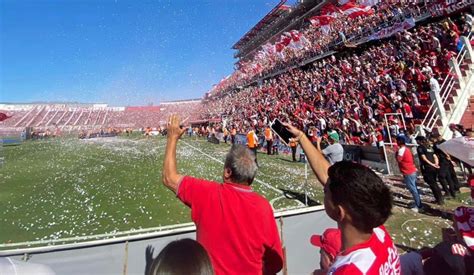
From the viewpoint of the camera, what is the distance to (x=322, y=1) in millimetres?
43406

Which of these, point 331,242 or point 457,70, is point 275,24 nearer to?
point 457,70

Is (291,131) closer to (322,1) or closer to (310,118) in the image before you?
(310,118)

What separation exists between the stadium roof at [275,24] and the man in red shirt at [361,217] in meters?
44.9

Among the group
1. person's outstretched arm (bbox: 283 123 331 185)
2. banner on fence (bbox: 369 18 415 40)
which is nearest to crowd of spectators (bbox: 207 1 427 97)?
banner on fence (bbox: 369 18 415 40)

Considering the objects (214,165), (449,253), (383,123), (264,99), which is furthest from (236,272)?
(264,99)

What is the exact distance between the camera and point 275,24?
60.9 metres

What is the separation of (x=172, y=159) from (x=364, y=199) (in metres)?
1.60

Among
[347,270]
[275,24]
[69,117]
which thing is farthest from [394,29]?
[69,117]

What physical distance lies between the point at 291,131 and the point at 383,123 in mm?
15177

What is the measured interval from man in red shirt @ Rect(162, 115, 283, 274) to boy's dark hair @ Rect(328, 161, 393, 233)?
831mm

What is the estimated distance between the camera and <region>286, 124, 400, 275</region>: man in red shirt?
5.57 ft

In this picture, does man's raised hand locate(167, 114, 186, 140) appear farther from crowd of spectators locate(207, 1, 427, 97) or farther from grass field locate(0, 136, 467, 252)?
crowd of spectators locate(207, 1, 427, 97)

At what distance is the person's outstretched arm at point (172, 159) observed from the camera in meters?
2.62

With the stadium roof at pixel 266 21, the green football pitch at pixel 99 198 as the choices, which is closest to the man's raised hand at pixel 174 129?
the green football pitch at pixel 99 198
